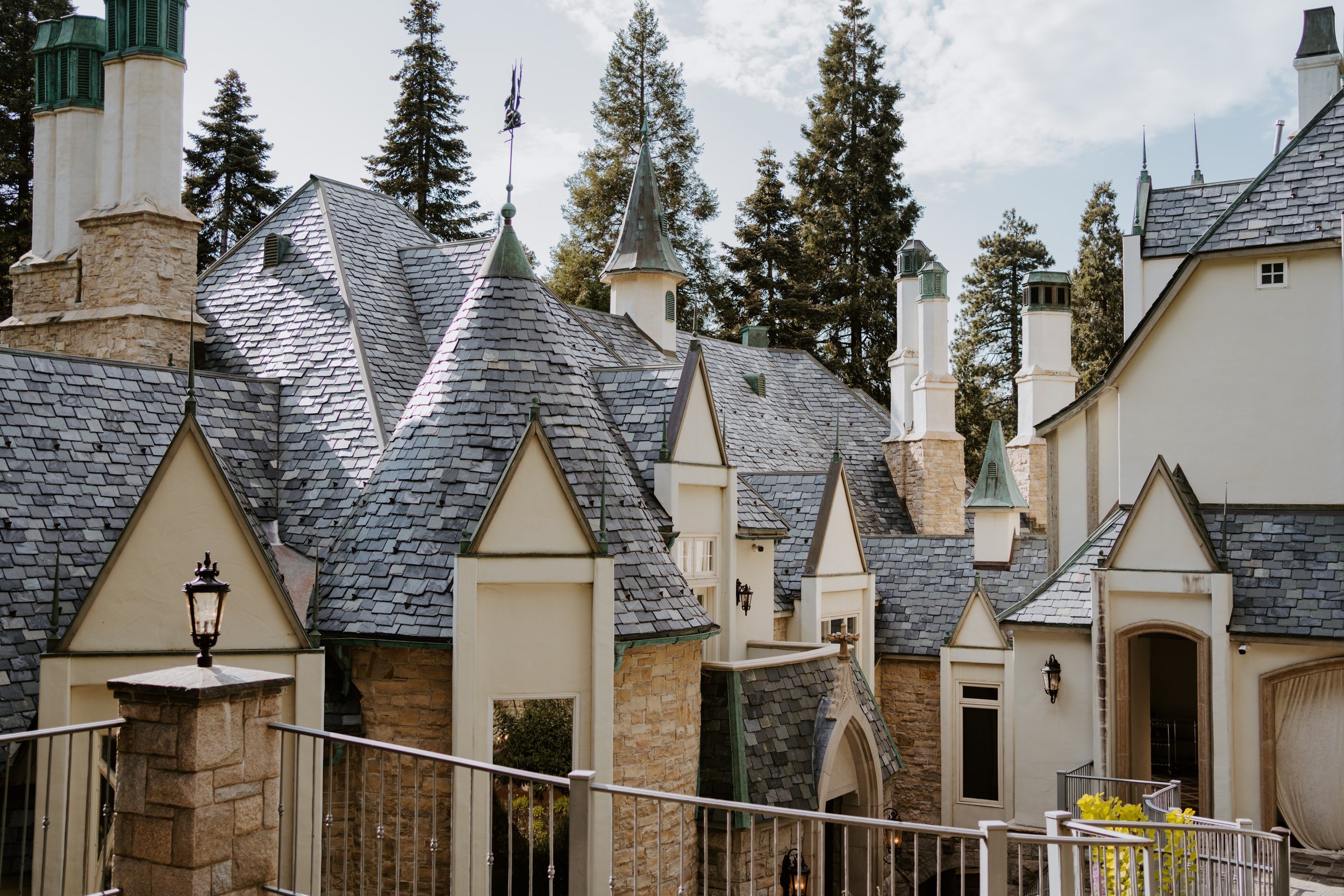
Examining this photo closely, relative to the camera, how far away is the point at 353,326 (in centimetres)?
1512

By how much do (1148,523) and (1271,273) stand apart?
380 centimetres

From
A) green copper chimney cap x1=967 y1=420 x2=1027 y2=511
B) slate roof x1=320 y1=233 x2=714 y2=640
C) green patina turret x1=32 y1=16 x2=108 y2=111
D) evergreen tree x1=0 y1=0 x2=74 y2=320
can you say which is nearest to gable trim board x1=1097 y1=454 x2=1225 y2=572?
slate roof x1=320 y1=233 x2=714 y2=640

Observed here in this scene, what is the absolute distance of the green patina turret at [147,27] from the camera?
15000mm

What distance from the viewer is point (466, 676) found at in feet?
37.2

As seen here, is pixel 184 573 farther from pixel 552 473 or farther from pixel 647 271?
pixel 647 271

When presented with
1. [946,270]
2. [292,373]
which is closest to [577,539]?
[292,373]

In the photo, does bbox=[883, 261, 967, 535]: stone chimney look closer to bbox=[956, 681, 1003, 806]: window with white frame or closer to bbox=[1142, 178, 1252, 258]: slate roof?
bbox=[956, 681, 1003, 806]: window with white frame

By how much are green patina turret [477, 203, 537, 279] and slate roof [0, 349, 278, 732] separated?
365cm

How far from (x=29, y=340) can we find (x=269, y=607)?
24.4 feet

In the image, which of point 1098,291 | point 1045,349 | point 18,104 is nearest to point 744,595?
point 1045,349

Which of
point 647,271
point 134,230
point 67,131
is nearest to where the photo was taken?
point 134,230

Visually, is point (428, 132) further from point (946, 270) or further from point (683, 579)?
point (683, 579)

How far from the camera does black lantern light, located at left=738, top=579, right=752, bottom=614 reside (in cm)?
1750

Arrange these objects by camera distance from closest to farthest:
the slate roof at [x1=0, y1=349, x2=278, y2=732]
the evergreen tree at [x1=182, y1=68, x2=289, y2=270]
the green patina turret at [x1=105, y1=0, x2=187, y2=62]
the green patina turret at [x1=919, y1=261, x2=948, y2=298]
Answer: the slate roof at [x1=0, y1=349, x2=278, y2=732]
the green patina turret at [x1=105, y1=0, x2=187, y2=62]
the green patina turret at [x1=919, y1=261, x2=948, y2=298]
the evergreen tree at [x1=182, y1=68, x2=289, y2=270]
